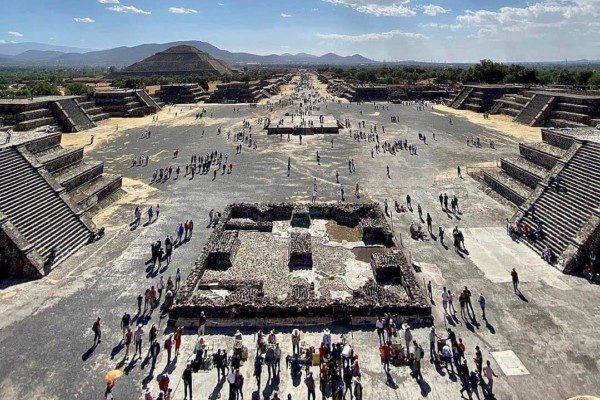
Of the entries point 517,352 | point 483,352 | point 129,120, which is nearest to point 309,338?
point 483,352

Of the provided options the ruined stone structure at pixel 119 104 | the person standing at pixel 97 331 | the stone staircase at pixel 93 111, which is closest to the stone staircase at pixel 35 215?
the person standing at pixel 97 331

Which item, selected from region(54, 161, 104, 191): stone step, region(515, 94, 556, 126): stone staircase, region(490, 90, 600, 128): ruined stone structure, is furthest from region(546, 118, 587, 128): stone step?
region(54, 161, 104, 191): stone step

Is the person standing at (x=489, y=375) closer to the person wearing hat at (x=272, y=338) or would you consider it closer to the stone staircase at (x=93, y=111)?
the person wearing hat at (x=272, y=338)

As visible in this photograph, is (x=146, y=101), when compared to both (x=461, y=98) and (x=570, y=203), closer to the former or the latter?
(x=461, y=98)

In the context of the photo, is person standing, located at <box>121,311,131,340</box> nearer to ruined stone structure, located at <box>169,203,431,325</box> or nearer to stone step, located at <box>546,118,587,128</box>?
ruined stone structure, located at <box>169,203,431,325</box>

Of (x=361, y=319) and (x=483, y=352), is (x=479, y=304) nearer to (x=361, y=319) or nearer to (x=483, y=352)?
(x=483, y=352)

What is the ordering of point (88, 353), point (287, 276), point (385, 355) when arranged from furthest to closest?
point (287, 276), point (88, 353), point (385, 355)

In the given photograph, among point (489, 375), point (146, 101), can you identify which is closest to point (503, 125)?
point (489, 375)
